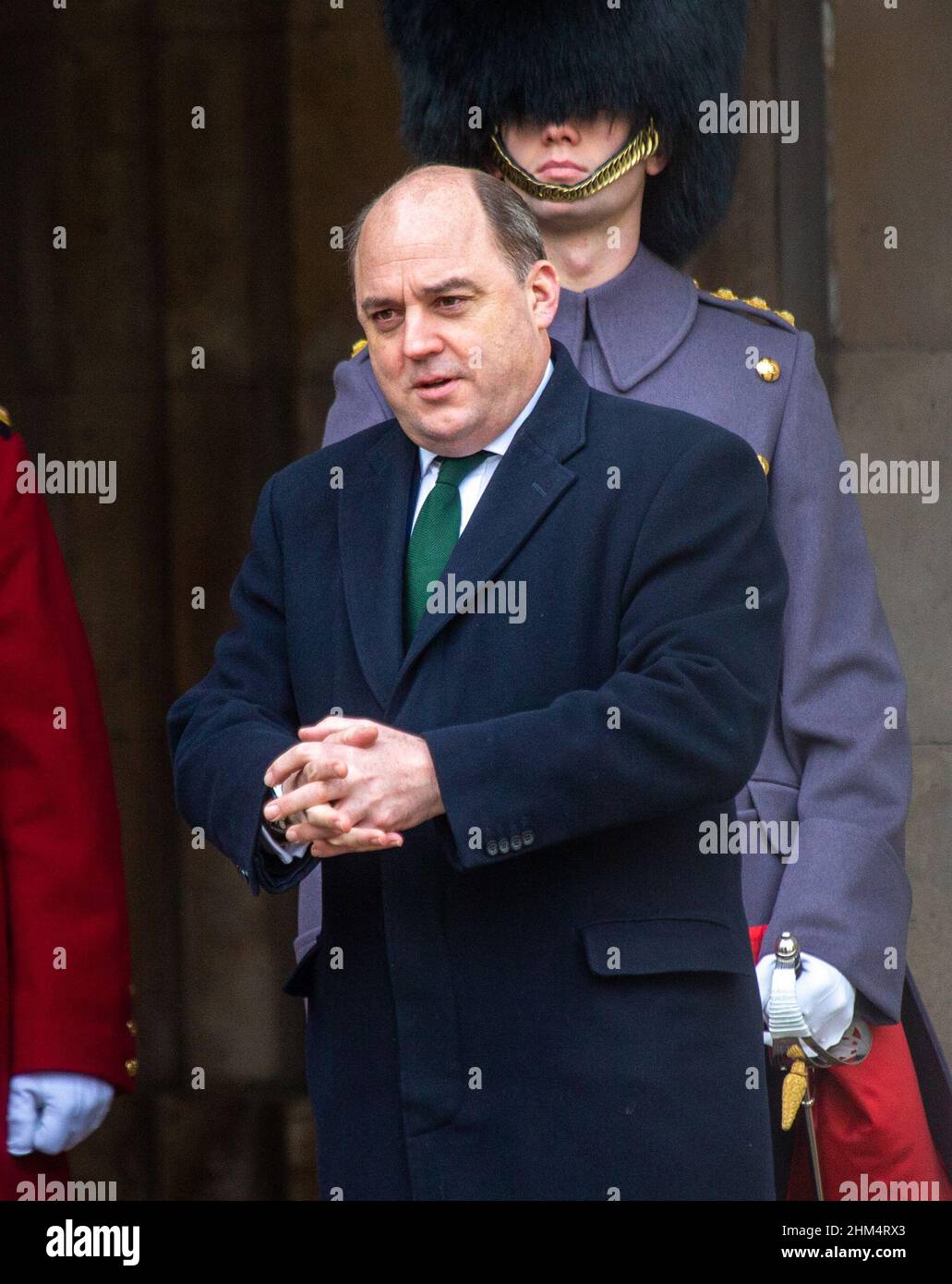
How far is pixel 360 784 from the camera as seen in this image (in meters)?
2.83

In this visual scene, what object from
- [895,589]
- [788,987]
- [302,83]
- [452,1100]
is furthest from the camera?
[302,83]

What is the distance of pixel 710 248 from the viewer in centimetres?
568

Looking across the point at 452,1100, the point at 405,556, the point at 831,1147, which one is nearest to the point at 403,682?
the point at 405,556

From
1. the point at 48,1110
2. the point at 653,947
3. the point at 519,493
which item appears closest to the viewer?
the point at 653,947

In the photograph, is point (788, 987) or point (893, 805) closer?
point (788, 987)

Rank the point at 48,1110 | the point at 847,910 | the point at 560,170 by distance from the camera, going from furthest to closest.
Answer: the point at 560,170 → the point at 847,910 → the point at 48,1110

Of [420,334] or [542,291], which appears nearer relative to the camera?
[420,334]

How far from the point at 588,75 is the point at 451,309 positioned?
0.99 metres

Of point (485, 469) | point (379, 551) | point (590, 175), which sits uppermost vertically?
point (590, 175)

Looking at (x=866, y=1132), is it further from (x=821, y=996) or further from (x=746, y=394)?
(x=746, y=394)

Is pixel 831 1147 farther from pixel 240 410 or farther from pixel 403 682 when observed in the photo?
pixel 240 410

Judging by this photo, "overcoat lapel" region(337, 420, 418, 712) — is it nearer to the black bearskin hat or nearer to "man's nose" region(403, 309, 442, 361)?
"man's nose" region(403, 309, 442, 361)

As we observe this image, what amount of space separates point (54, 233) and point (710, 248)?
159 cm

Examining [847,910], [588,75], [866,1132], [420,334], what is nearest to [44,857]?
[420,334]
